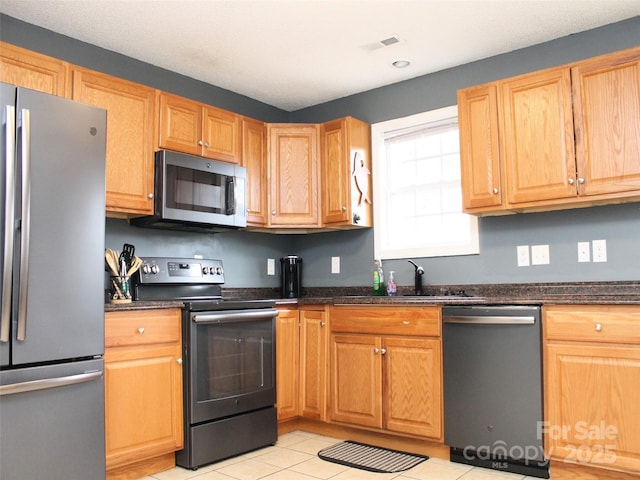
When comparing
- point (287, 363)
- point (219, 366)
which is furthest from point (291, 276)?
point (219, 366)

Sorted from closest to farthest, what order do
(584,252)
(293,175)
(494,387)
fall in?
(494,387)
(584,252)
(293,175)

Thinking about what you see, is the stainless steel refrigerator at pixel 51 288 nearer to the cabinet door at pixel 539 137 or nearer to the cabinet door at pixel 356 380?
the cabinet door at pixel 356 380

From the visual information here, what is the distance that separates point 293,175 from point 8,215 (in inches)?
89.3

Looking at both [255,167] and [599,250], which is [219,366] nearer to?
[255,167]

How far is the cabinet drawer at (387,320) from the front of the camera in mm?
3154

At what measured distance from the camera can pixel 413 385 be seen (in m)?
3.19

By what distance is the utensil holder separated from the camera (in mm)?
3164

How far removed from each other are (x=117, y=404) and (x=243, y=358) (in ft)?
2.68

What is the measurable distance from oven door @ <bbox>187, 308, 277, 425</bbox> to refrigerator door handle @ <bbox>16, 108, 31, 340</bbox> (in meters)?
0.99

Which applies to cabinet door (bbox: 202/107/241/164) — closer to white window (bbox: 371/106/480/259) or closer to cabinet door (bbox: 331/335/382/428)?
white window (bbox: 371/106/480/259)

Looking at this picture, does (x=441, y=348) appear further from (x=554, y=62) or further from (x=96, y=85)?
(x=96, y=85)

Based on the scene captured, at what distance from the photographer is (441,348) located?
3.10m

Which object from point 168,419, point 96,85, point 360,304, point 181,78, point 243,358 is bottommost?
point 168,419

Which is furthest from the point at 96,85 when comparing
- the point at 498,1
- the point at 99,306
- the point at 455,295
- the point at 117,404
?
the point at 455,295
